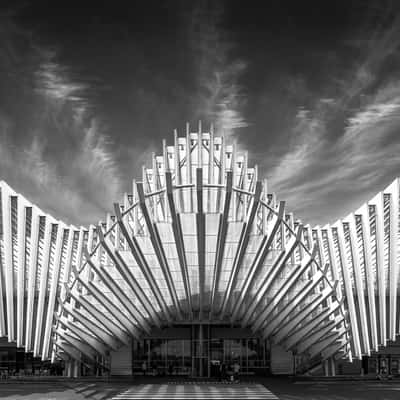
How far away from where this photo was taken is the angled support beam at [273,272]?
28.8 m

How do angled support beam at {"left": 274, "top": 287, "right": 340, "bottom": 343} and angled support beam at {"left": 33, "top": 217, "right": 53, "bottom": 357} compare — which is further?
angled support beam at {"left": 33, "top": 217, "right": 53, "bottom": 357}

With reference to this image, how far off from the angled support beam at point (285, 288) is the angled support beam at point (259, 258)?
1467 mm

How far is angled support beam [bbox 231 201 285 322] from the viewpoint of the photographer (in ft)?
87.4

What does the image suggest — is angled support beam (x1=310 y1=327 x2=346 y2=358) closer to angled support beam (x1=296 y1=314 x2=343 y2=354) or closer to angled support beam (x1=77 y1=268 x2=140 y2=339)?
angled support beam (x1=296 y1=314 x2=343 y2=354)

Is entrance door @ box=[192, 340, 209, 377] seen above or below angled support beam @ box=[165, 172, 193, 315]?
below

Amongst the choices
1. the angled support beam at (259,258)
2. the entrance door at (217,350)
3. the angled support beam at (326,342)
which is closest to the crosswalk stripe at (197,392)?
the angled support beam at (259,258)

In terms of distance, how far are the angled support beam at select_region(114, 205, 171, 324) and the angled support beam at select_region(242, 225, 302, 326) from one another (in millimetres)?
4810

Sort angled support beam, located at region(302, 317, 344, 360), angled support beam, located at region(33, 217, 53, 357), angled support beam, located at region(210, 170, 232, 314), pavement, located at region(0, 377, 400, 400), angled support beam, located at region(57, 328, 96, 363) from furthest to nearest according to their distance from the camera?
angled support beam, located at region(33, 217, 53, 357) < angled support beam, located at region(57, 328, 96, 363) < angled support beam, located at region(302, 317, 344, 360) < pavement, located at region(0, 377, 400, 400) < angled support beam, located at region(210, 170, 232, 314)

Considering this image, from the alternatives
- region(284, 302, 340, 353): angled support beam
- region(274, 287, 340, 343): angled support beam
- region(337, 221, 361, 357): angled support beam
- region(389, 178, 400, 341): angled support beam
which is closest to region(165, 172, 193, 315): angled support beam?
region(274, 287, 340, 343): angled support beam

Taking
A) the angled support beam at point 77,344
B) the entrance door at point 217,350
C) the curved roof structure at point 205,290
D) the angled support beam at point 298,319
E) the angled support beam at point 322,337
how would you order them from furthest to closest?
1. the entrance door at point 217,350
2. the angled support beam at point 77,344
3. the angled support beam at point 322,337
4. the curved roof structure at point 205,290
5. the angled support beam at point 298,319

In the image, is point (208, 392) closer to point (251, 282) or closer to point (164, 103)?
point (251, 282)

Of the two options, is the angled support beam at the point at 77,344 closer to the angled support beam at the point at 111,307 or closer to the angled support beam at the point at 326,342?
the angled support beam at the point at 111,307

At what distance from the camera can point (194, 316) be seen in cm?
3800

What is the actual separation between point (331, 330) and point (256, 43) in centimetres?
1665
